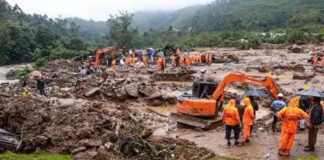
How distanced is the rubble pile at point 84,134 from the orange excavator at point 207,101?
1985 millimetres

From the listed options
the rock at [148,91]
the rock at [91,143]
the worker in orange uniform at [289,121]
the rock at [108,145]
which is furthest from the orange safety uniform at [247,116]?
the rock at [148,91]

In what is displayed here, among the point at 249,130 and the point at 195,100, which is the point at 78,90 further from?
the point at 249,130

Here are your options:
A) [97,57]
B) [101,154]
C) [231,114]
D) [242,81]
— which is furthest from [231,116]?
[97,57]

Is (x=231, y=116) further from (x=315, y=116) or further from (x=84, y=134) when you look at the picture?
(x=84, y=134)

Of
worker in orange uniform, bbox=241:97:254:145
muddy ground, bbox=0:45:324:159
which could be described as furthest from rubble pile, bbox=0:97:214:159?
worker in orange uniform, bbox=241:97:254:145

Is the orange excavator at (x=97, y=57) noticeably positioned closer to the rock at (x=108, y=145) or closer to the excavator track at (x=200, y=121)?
the excavator track at (x=200, y=121)

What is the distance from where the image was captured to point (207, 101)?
16.7m

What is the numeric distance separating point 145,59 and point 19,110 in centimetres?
3225

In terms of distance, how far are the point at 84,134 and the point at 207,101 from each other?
488 cm

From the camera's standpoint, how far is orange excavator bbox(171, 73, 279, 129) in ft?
55.0

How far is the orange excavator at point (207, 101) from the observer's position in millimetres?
16766

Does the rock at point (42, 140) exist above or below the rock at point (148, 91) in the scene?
above

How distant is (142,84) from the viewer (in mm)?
26953

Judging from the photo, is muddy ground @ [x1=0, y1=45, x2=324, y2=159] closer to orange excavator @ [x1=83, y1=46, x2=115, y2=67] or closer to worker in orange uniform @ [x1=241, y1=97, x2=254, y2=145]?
worker in orange uniform @ [x1=241, y1=97, x2=254, y2=145]
